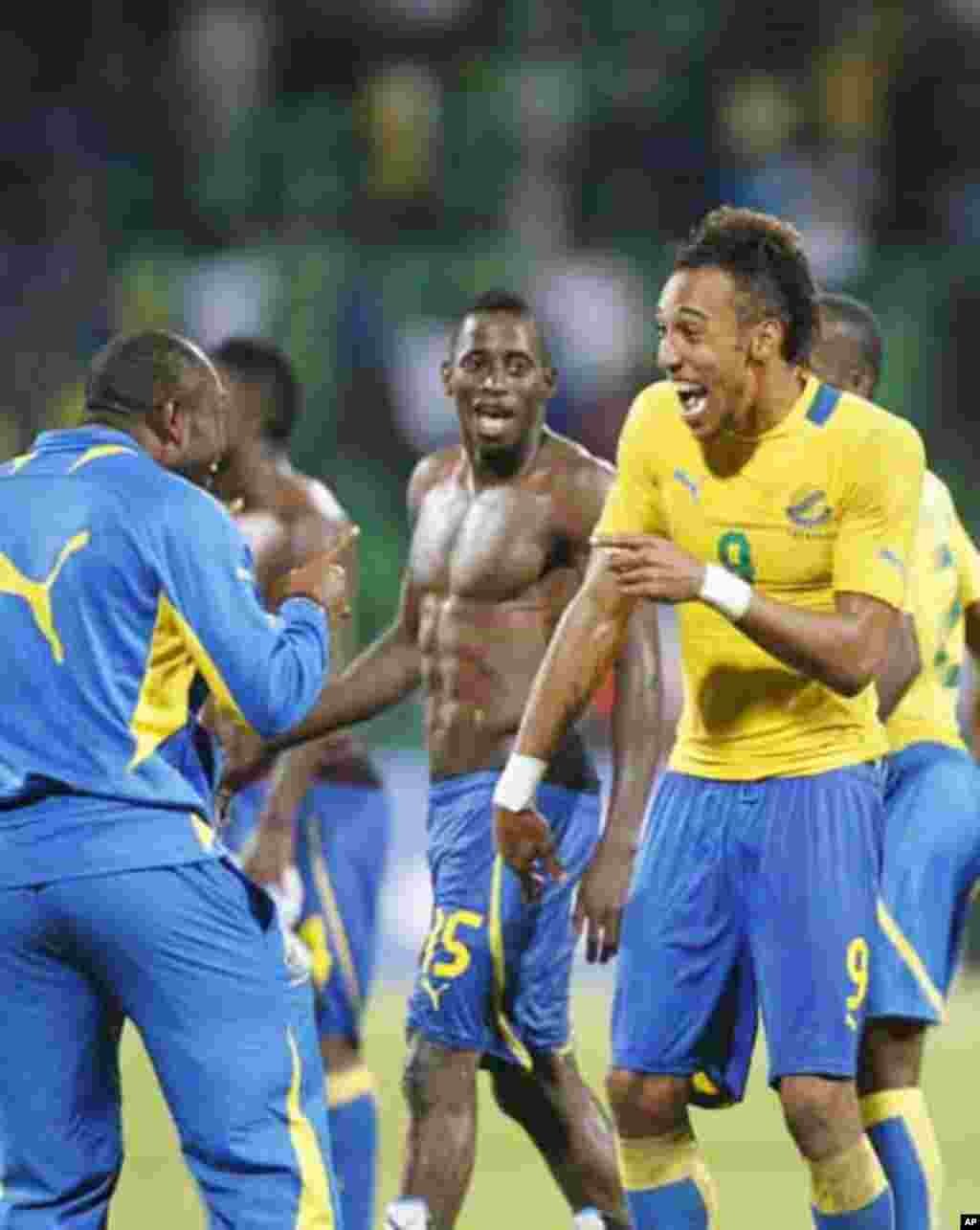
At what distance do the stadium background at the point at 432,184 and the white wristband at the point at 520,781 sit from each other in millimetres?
8033

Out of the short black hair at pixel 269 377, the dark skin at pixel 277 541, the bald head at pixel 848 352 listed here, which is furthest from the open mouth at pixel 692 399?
the short black hair at pixel 269 377

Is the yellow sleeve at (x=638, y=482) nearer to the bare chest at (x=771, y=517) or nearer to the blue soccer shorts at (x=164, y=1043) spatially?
the bare chest at (x=771, y=517)

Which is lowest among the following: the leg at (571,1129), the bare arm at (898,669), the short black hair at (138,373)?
the leg at (571,1129)

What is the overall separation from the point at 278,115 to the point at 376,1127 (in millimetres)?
10536

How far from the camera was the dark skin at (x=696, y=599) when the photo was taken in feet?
19.1

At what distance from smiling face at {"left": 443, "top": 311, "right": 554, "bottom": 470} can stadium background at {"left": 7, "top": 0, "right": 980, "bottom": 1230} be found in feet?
23.2

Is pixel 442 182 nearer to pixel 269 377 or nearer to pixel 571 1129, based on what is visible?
pixel 269 377

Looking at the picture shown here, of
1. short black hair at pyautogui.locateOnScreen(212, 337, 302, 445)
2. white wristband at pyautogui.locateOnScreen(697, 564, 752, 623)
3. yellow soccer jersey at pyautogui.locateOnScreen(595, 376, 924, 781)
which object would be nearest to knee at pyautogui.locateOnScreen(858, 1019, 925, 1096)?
yellow soccer jersey at pyautogui.locateOnScreen(595, 376, 924, 781)

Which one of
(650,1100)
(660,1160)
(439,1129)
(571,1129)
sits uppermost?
(650,1100)

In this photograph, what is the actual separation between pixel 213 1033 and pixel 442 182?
1212cm

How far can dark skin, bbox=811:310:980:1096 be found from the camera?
6746 mm

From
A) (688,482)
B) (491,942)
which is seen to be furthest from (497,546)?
(688,482)

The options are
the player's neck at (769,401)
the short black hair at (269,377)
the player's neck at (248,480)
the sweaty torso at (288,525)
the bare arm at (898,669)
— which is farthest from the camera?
the short black hair at (269,377)

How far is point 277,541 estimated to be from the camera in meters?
8.31
